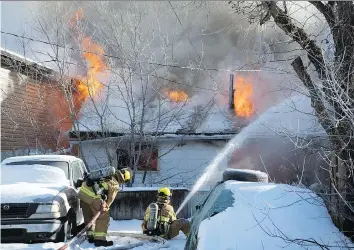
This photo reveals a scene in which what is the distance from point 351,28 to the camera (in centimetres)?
541

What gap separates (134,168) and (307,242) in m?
11.3

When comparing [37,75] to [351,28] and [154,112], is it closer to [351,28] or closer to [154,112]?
[154,112]

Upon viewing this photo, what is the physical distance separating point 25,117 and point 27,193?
13399 mm

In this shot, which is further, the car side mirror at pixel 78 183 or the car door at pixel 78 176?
the car side mirror at pixel 78 183

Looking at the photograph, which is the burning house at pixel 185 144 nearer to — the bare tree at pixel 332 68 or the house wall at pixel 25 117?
the house wall at pixel 25 117

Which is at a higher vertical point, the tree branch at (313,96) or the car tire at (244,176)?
the tree branch at (313,96)

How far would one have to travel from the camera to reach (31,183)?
27.0 feet

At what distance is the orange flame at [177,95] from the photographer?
692 inches

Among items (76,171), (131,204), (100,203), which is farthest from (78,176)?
(131,204)

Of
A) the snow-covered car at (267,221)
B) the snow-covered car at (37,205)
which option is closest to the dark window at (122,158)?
the snow-covered car at (37,205)

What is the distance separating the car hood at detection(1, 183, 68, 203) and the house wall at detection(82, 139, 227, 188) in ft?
32.0

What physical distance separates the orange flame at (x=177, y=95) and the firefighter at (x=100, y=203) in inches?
373

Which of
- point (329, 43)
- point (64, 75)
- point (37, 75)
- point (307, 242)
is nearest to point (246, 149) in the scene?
point (64, 75)

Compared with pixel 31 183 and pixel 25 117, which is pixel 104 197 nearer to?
pixel 31 183
